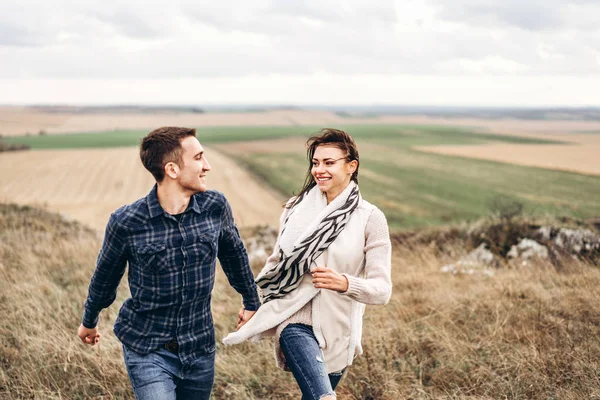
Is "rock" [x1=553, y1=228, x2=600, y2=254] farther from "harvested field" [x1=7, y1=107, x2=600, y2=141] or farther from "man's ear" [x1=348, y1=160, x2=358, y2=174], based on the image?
"harvested field" [x1=7, y1=107, x2=600, y2=141]

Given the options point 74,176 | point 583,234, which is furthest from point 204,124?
point 583,234

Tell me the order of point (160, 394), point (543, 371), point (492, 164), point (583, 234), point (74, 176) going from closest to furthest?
point (160, 394), point (543, 371), point (583, 234), point (74, 176), point (492, 164)

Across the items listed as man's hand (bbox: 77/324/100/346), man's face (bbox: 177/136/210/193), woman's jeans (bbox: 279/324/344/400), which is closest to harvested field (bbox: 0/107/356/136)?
man's hand (bbox: 77/324/100/346)

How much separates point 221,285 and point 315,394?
3.92 metres

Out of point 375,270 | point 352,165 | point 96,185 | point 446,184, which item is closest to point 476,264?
point 352,165

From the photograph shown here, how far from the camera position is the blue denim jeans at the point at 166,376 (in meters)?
2.35

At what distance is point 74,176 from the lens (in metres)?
39.4

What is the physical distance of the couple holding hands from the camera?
7.91 ft

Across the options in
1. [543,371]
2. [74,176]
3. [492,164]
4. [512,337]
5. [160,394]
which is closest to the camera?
[160,394]

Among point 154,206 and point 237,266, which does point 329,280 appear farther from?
point 154,206

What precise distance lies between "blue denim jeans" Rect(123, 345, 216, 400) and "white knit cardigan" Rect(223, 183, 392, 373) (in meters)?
0.28

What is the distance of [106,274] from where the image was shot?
249 cm

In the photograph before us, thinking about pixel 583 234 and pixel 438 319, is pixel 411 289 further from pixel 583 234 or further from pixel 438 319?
pixel 583 234

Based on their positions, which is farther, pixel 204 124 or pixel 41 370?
pixel 204 124
